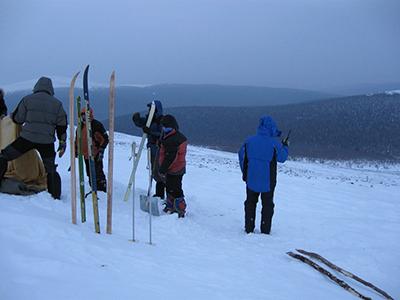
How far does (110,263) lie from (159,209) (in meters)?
3.40

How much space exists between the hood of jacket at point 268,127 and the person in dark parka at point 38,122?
3.18m

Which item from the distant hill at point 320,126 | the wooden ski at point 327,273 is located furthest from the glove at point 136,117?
the distant hill at point 320,126

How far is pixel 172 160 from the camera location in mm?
6715

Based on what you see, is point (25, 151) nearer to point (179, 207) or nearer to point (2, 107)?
point (2, 107)

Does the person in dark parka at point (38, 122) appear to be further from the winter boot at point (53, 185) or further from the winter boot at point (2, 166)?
the winter boot at point (53, 185)

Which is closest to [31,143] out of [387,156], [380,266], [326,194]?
[380,266]

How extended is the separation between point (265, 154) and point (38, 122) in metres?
3.58

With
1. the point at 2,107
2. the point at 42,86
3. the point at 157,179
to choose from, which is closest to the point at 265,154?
the point at 157,179

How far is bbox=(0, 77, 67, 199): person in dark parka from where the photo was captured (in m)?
5.80

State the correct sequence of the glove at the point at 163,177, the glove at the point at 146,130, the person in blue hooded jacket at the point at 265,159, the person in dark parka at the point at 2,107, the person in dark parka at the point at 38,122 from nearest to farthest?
the person in dark parka at the point at 38,122
the person in blue hooded jacket at the point at 265,159
the person in dark parka at the point at 2,107
the glove at the point at 163,177
the glove at the point at 146,130

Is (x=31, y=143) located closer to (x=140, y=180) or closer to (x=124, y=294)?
(x=124, y=294)

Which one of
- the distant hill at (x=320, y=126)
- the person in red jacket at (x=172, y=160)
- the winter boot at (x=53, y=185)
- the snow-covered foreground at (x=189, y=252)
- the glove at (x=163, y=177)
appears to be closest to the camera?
the snow-covered foreground at (x=189, y=252)

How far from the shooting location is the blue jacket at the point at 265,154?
6.34 m

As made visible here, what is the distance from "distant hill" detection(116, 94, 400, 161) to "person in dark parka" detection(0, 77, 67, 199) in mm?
35896
